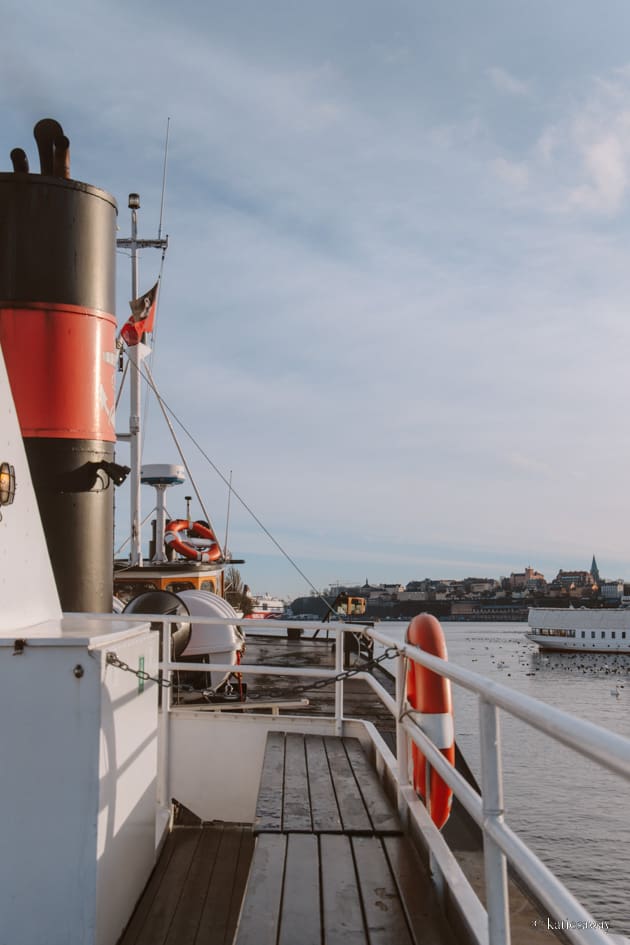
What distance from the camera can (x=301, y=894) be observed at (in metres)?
3.27

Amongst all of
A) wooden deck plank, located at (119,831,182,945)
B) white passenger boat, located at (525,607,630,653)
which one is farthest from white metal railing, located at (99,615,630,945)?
white passenger boat, located at (525,607,630,653)

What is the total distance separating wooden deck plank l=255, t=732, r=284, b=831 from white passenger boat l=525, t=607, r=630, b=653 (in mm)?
82519

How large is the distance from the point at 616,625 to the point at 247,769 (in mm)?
83434

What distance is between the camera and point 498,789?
226 cm

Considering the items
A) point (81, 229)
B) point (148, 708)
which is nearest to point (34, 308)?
point (81, 229)

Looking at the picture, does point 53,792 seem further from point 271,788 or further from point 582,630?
point 582,630

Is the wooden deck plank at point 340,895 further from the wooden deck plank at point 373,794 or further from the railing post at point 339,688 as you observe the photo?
the railing post at point 339,688

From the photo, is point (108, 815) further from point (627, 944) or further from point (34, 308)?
point (34, 308)

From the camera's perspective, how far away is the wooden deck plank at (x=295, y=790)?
420cm

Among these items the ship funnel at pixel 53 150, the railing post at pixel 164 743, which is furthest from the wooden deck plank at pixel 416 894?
the ship funnel at pixel 53 150

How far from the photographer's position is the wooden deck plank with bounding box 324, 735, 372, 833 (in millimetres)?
4203

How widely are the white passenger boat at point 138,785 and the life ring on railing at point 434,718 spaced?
0.01m

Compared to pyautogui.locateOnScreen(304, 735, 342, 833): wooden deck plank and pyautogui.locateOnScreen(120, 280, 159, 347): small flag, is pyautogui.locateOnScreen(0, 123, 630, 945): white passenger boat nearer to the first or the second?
pyautogui.locateOnScreen(304, 735, 342, 833): wooden deck plank

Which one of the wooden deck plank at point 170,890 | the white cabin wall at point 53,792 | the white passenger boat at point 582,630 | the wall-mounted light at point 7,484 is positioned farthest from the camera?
the white passenger boat at point 582,630
